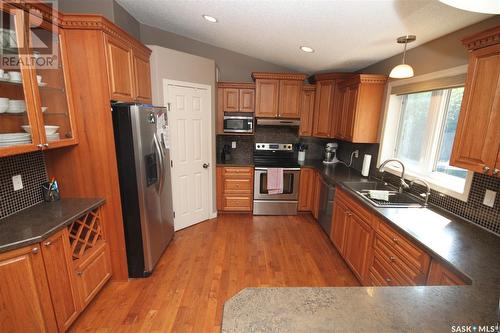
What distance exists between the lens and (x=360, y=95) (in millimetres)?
2820

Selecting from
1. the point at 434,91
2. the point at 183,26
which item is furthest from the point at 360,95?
the point at 183,26

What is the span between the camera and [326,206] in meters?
3.12

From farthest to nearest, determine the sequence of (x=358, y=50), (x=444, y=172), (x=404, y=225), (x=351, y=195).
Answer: (x=358, y=50)
(x=351, y=195)
(x=444, y=172)
(x=404, y=225)

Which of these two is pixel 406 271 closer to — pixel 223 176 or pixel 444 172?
pixel 444 172

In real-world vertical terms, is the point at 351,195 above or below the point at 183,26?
below

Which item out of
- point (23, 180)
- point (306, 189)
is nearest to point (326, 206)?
point (306, 189)

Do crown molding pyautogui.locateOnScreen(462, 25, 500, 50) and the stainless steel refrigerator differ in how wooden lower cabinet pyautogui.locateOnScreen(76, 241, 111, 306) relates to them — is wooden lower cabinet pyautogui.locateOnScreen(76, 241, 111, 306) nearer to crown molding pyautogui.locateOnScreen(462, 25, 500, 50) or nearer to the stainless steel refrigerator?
the stainless steel refrigerator

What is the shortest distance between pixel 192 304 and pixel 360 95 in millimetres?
2983

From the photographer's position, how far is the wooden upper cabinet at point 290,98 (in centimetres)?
360

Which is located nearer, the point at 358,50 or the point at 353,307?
the point at 353,307

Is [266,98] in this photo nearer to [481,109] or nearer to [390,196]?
[390,196]

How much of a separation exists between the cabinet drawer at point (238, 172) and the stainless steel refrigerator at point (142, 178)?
121 cm

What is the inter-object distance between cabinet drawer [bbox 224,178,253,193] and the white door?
325mm

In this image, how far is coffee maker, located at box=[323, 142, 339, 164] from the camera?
3.85 m
